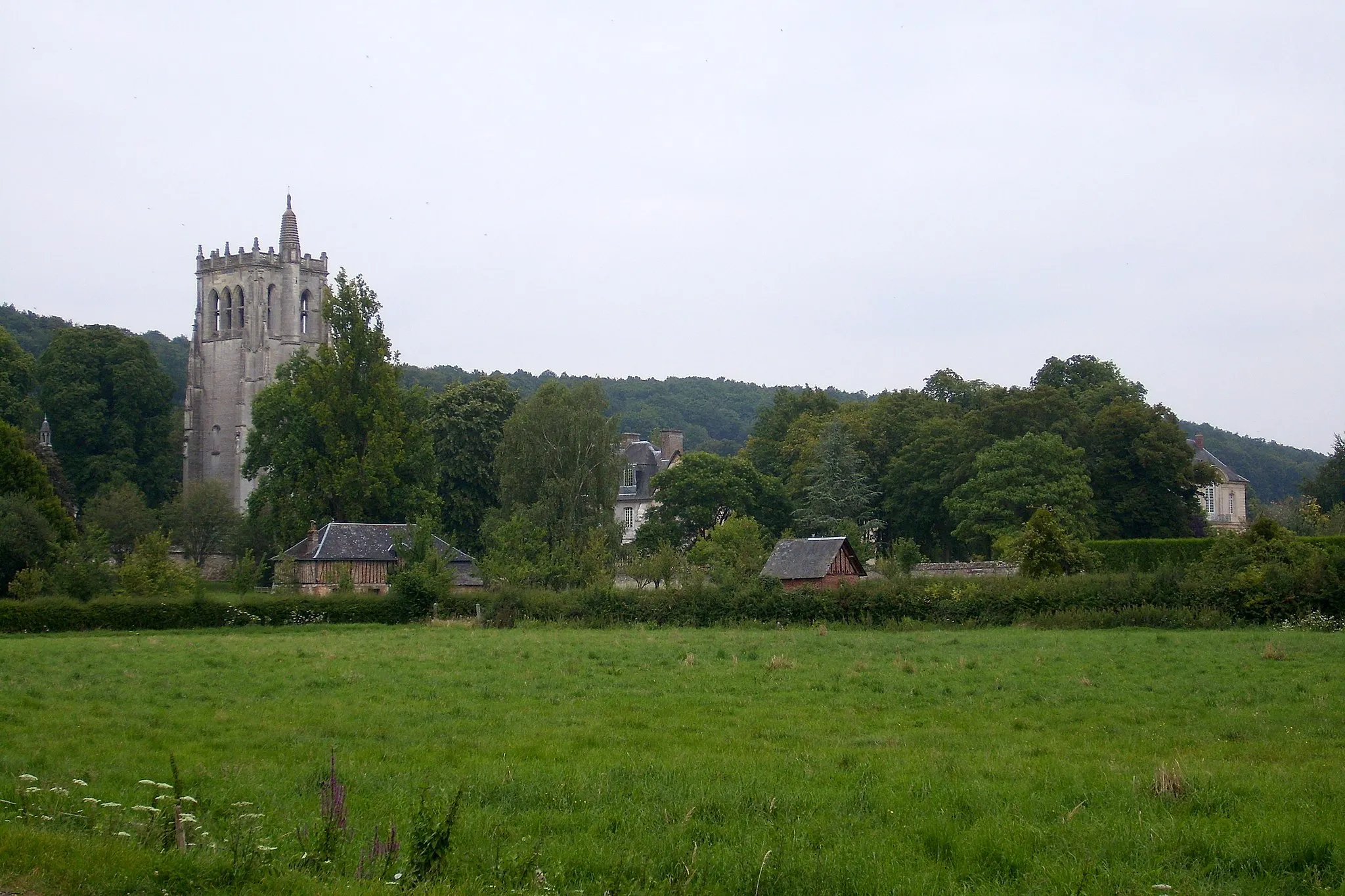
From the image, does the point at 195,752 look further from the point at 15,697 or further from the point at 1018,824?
the point at 1018,824

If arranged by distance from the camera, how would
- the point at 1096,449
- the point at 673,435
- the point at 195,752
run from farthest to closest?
the point at 673,435, the point at 1096,449, the point at 195,752

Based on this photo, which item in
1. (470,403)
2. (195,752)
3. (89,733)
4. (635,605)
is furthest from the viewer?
(470,403)

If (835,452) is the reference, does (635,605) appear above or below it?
below

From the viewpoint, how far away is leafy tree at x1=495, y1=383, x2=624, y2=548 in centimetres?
6322

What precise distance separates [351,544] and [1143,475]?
142ft

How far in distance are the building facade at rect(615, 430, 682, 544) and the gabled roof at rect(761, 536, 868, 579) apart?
44.2 metres

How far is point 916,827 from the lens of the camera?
33.2 feet

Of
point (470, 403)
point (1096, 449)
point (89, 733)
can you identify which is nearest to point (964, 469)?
point (1096, 449)

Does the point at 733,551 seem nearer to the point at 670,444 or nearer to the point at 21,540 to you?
the point at 21,540

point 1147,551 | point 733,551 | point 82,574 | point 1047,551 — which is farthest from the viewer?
point 733,551

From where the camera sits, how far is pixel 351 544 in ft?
200

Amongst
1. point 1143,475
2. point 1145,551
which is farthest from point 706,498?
point 1145,551

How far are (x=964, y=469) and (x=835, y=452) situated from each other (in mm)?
9854

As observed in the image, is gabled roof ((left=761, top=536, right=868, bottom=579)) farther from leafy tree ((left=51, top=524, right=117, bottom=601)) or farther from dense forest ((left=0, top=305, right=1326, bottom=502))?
dense forest ((left=0, top=305, right=1326, bottom=502))
